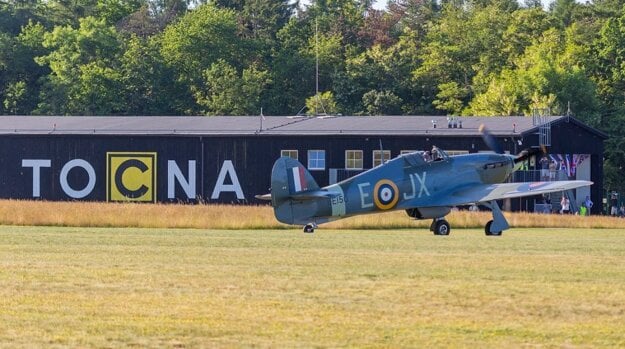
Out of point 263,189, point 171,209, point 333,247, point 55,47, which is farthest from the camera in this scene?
point 55,47

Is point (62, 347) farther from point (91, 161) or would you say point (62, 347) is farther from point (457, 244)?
point (91, 161)

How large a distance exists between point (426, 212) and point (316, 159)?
24198 mm

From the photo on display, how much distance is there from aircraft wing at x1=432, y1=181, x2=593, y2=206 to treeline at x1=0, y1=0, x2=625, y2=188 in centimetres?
3944

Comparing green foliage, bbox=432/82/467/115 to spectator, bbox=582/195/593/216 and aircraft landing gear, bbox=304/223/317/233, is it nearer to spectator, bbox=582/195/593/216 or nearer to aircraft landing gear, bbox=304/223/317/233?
spectator, bbox=582/195/593/216

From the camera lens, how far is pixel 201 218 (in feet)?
135

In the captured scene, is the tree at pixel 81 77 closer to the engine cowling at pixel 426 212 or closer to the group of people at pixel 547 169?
the group of people at pixel 547 169

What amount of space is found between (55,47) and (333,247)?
6661cm

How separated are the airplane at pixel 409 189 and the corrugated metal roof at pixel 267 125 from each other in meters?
20.6

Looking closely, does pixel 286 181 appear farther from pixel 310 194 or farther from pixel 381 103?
pixel 381 103

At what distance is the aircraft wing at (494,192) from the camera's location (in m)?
34.4

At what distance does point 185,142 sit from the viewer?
60.0 meters

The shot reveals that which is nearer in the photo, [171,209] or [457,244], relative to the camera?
[457,244]

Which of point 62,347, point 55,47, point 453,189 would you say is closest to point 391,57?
point 55,47

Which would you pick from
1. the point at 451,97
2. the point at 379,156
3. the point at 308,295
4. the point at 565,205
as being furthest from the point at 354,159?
the point at 308,295
